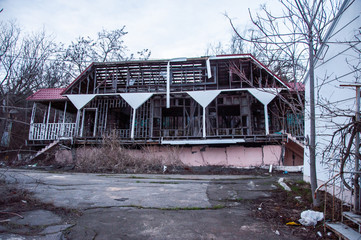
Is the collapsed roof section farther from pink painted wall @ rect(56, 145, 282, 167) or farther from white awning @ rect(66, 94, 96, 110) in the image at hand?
pink painted wall @ rect(56, 145, 282, 167)

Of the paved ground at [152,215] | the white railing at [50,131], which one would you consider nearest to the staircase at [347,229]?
the paved ground at [152,215]

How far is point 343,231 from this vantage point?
3057mm

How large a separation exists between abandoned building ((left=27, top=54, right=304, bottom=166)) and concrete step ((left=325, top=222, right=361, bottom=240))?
8.77 m

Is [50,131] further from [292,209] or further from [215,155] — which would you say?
[292,209]

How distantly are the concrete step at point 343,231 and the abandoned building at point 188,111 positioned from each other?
8775 millimetres

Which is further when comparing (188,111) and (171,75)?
(188,111)

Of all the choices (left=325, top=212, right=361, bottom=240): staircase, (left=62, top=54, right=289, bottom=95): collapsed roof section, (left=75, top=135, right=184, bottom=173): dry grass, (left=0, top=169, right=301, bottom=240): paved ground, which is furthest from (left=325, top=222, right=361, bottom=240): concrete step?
(left=62, top=54, right=289, bottom=95): collapsed roof section

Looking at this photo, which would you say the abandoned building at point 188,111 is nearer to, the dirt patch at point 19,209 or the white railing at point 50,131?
the white railing at point 50,131

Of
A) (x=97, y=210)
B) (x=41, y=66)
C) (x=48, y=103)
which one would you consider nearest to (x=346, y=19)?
(x=97, y=210)

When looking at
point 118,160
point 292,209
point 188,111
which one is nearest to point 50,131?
point 118,160

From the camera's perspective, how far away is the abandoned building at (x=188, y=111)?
1245cm

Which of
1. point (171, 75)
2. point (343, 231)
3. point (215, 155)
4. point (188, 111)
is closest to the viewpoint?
point (343, 231)

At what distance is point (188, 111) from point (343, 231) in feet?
40.0

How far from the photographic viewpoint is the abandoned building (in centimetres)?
1245
